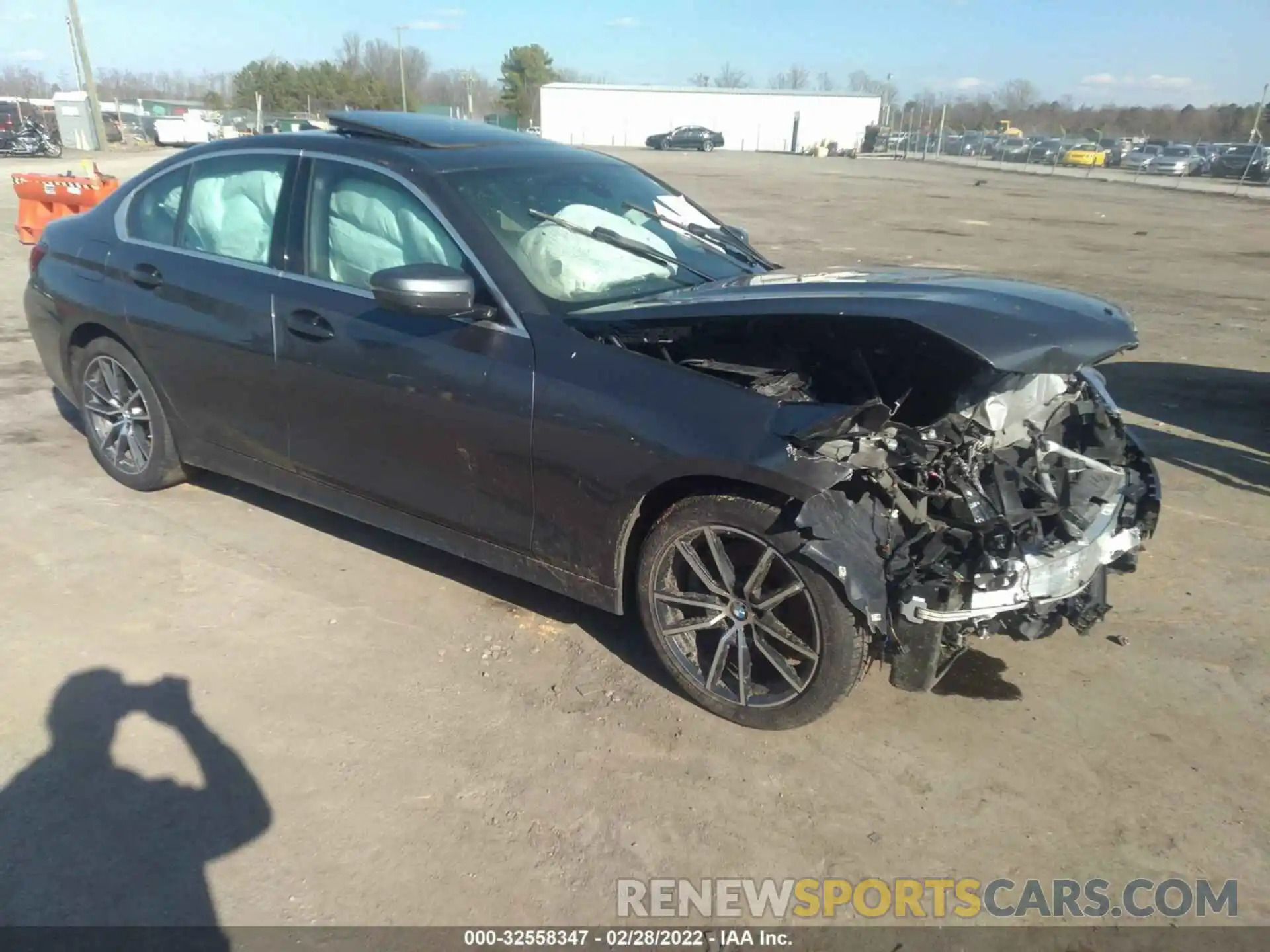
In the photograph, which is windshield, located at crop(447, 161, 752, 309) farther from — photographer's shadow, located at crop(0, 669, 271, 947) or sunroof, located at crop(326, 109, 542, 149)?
photographer's shadow, located at crop(0, 669, 271, 947)

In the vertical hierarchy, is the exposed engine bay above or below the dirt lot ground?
above

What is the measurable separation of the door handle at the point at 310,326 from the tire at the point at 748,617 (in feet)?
5.24

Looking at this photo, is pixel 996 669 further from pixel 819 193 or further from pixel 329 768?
pixel 819 193

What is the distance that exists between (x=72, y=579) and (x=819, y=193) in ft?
88.1

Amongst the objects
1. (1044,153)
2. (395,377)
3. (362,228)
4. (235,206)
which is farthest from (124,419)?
(1044,153)

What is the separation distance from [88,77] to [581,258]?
1727 inches

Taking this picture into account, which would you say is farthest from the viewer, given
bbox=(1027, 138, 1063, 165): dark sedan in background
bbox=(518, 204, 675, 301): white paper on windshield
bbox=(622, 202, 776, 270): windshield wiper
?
bbox=(1027, 138, 1063, 165): dark sedan in background

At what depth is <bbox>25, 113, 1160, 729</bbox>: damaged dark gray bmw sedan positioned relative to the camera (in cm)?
295

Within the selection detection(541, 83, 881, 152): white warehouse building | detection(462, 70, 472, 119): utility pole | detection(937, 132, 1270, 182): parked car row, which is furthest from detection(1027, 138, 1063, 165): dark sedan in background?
detection(462, 70, 472, 119): utility pole

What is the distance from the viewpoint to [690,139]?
5956 centimetres

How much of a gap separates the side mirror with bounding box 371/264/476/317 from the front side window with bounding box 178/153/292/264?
3.50 feet

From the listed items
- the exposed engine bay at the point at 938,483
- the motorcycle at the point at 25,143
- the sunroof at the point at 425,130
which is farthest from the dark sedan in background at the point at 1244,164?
the motorcycle at the point at 25,143

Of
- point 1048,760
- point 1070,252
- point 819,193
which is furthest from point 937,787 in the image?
point 819,193

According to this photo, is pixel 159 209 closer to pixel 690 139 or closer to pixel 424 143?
pixel 424 143
